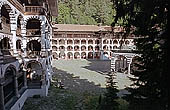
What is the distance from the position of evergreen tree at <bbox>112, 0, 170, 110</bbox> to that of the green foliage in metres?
59.6

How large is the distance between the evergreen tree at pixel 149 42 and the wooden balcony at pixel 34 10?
12.0 meters

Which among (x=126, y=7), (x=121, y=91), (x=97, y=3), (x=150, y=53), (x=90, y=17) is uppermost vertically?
(x=97, y=3)

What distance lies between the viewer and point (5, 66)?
37.3ft

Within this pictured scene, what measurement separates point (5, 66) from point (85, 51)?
45.2 meters

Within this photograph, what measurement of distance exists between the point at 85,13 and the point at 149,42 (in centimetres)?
7389

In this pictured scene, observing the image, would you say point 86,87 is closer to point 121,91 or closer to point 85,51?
point 121,91

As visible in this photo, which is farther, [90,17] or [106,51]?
[90,17]

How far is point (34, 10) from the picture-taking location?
17.2m

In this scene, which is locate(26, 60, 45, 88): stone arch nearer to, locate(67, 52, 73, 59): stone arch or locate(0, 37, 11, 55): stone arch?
locate(0, 37, 11, 55): stone arch

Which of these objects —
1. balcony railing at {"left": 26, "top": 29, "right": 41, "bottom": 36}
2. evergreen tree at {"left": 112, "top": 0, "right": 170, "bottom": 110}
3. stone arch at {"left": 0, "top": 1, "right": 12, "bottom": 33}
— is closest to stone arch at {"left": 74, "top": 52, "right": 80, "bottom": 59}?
balcony railing at {"left": 26, "top": 29, "right": 41, "bottom": 36}

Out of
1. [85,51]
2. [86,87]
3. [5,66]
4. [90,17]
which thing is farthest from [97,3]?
[5,66]

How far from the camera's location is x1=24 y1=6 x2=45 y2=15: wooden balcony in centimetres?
1655

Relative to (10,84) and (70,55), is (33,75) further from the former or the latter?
(70,55)

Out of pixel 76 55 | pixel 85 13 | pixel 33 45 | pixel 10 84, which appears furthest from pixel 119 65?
pixel 85 13
